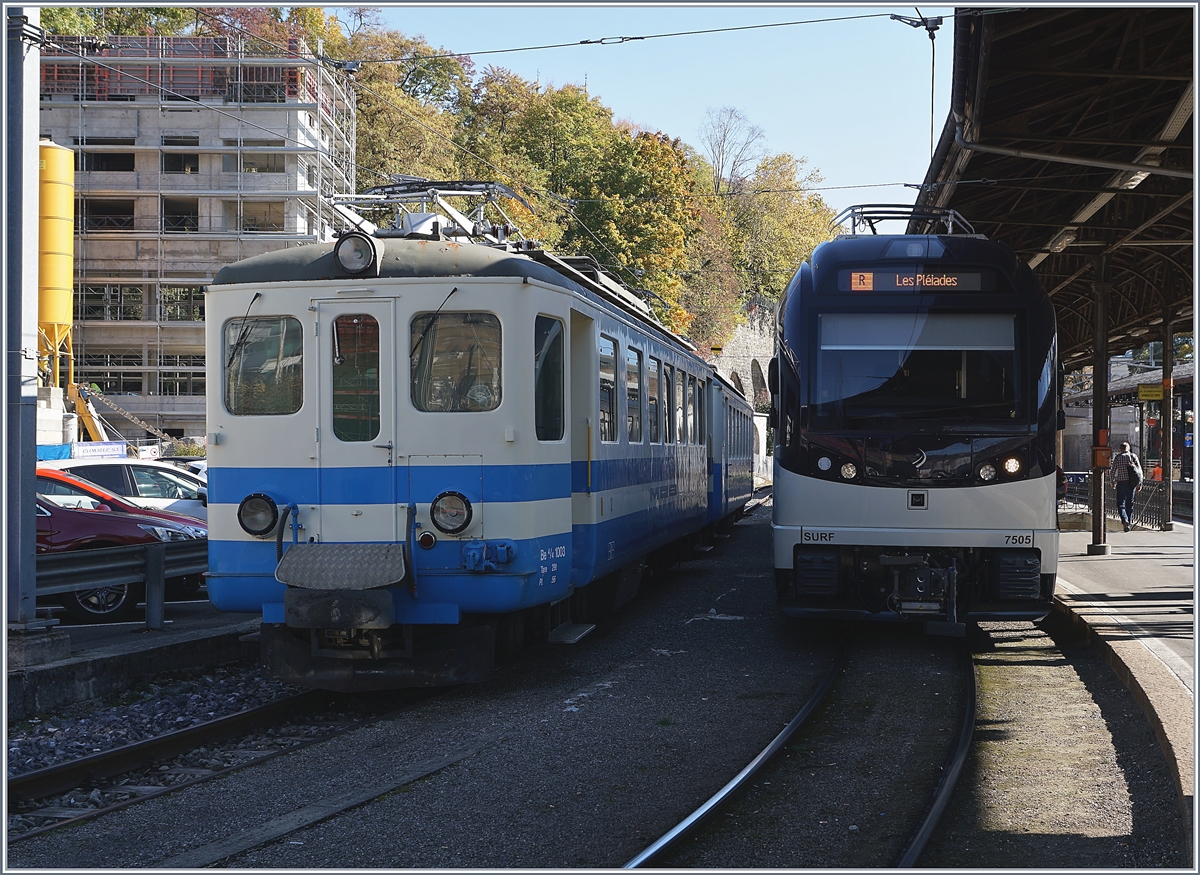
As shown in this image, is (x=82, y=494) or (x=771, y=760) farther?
(x=82, y=494)

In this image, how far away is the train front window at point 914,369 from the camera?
9023 millimetres

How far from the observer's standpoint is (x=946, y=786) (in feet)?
19.3

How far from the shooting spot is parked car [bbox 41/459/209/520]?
1348 cm

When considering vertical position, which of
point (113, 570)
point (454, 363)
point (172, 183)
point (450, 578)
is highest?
point (172, 183)

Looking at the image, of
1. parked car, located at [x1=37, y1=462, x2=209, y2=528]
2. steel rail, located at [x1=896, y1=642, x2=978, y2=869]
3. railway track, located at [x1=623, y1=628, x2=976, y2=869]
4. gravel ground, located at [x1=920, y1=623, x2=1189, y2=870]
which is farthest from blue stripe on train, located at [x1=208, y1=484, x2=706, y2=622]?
parked car, located at [x1=37, y1=462, x2=209, y2=528]

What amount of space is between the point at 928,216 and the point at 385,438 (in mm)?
5800

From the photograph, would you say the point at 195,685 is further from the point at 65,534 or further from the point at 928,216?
the point at 928,216

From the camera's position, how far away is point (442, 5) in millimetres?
6531

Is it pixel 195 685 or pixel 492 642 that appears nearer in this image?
pixel 492 642

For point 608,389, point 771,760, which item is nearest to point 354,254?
point 608,389

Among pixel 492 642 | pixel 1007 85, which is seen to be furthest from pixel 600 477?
pixel 1007 85

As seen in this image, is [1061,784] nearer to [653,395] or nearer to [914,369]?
[914,369]

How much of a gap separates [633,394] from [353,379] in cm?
340

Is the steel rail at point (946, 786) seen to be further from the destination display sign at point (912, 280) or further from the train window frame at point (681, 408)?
the train window frame at point (681, 408)
